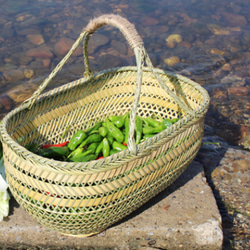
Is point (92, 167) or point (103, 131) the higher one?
point (92, 167)

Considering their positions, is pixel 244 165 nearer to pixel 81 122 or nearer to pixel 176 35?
pixel 81 122

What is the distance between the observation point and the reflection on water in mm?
6111

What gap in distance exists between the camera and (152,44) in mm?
9070

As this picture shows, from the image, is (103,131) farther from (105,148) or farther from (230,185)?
(230,185)

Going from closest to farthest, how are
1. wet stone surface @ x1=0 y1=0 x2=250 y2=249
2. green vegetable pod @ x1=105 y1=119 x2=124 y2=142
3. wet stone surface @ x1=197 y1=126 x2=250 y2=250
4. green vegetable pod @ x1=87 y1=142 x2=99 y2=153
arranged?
1. wet stone surface @ x1=197 y1=126 x2=250 y2=250
2. green vegetable pod @ x1=87 y1=142 x2=99 y2=153
3. green vegetable pod @ x1=105 y1=119 x2=124 y2=142
4. wet stone surface @ x1=0 y1=0 x2=250 y2=249

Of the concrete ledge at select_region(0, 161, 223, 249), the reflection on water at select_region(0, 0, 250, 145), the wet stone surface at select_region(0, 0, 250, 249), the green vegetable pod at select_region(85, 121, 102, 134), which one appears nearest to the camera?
the concrete ledge at select_region(0, 161, 223, 249)

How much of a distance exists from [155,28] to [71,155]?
8.27m

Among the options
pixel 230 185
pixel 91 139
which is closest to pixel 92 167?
pixel 91 139

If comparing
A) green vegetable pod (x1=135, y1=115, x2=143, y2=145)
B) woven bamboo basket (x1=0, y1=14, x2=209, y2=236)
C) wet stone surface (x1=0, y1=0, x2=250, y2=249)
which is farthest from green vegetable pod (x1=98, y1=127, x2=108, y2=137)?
wet stone surface (x1=0, y1=0, x2=250, y2=249)

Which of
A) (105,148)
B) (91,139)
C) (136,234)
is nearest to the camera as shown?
(136,234)

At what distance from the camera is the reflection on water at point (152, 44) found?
6111 millimetres

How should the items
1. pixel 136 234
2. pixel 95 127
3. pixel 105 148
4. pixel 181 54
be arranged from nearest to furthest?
pixel 136 234
pixel 105 148
pixel 95 127
pixel 181 54

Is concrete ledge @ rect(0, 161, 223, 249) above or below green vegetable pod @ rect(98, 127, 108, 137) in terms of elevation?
below

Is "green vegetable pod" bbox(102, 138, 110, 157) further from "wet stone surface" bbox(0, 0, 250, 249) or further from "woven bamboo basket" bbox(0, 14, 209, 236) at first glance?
"wet stone surface" bbox(0, 0, 250, 249)
